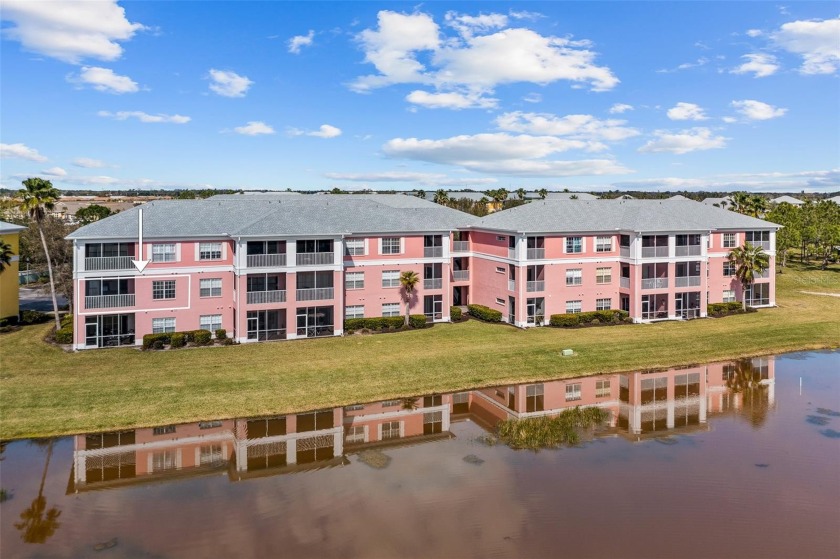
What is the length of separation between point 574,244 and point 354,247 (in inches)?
718

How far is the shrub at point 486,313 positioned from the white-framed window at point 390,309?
7.11 meters

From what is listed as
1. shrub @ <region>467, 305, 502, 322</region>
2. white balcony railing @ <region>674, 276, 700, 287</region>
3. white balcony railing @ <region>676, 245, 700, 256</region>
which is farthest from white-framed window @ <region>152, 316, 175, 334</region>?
white balcony railing @ <region>676, 245, 700, 256</region>

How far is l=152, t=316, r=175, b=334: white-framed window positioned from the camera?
132ft

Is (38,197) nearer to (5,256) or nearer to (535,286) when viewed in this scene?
(5,256)

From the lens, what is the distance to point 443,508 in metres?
18.3

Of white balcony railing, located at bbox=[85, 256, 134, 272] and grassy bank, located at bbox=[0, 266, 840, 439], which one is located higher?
white balcony railing, located at bbox=[85, 256, 134, 272]

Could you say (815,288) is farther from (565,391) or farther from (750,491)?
(750,491)

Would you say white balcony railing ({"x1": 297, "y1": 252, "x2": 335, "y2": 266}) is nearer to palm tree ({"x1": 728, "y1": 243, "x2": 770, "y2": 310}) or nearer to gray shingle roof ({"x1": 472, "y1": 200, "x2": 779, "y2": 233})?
gray shingle roof ({"x1": 472, "y1": 200, "x2": 779, "y2": 233})

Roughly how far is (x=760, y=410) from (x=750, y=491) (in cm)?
1032

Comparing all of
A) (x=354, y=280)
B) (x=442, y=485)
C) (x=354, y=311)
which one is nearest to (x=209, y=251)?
(x=354, y=280)

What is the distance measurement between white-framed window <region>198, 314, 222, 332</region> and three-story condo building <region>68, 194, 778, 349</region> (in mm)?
82

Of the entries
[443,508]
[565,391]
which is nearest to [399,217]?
[565,391]

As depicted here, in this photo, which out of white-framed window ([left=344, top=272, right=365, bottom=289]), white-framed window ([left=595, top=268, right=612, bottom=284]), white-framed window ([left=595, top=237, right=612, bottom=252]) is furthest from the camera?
white-framed window ([left=595, top=268, right=612, bottom=284])

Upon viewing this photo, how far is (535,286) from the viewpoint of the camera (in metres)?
46.7
